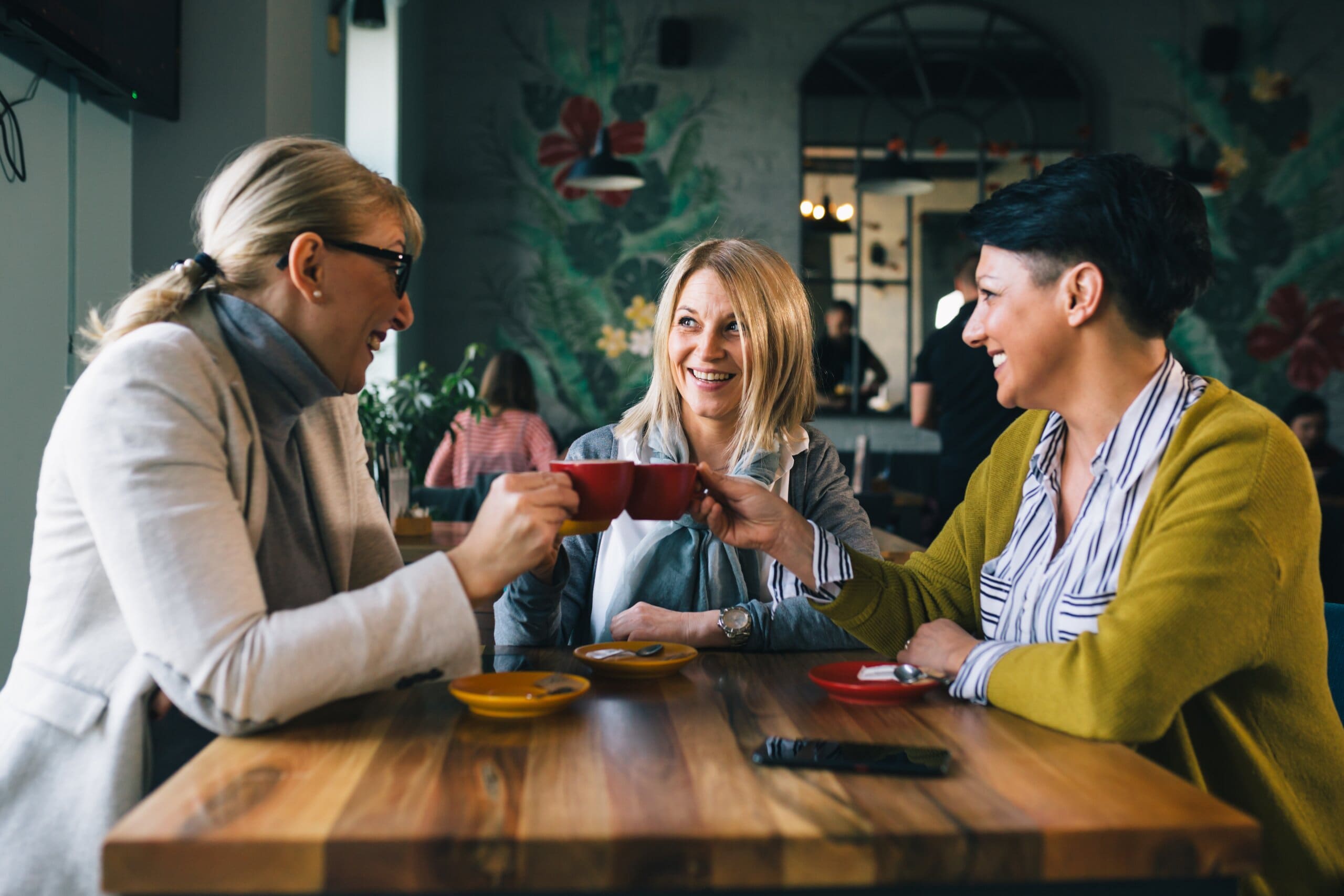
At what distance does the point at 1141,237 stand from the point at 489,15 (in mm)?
6262

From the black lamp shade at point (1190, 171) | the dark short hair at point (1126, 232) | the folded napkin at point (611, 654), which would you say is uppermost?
the black lamp shade at point (1190, 171)

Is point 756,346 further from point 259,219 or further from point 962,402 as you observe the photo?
point 962,402

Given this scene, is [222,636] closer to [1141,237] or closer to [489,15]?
[1141,237]

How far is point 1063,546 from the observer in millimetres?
1355

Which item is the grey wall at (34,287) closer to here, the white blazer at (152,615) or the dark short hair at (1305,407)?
the white blazer at (152,615)

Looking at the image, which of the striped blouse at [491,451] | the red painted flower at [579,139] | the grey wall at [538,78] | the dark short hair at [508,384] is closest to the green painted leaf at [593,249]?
the red painted flower at [579,139]

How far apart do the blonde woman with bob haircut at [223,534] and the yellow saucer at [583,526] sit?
70 millimetres

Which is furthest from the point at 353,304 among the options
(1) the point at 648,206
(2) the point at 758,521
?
(1) the point at 648,206

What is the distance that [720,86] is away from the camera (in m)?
6.83

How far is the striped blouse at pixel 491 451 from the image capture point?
4727 millimetres

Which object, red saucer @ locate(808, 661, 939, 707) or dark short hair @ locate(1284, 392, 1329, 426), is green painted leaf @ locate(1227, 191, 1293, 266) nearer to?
dark short hair @ locate(1284, 392, 1329, 426)

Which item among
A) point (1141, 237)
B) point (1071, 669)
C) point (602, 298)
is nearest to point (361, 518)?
point (1071, 669)

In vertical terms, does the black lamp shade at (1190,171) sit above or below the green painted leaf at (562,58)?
below

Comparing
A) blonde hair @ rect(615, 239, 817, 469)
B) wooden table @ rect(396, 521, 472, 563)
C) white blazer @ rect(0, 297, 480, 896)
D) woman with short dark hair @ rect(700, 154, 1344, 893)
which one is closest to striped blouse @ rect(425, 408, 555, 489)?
wooden table @ rect(396, 521, 472, 563)
